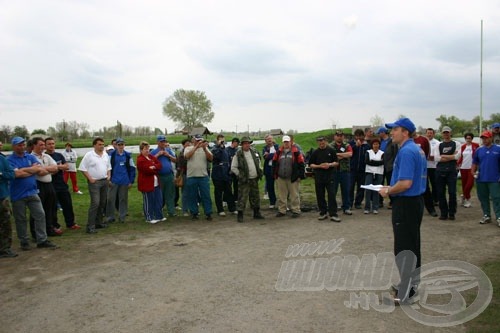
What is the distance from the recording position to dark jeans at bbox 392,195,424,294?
13.1 ft

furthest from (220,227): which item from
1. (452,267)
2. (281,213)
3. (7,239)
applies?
(452,267)

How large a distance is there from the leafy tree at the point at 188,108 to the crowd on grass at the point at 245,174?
198 feet

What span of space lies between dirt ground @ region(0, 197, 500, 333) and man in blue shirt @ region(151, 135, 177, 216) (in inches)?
56.7

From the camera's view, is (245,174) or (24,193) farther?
(245,174)

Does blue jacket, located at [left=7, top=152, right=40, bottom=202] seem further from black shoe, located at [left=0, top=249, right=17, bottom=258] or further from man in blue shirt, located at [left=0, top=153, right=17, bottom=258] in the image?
black shoe, located at [left=0, top=249, right=17, bottom=258]

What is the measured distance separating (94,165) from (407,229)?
22.0ft

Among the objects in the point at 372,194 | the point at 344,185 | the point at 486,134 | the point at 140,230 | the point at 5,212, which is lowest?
the point at 140,230

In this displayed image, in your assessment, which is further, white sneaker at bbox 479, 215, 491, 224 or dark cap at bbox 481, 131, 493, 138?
white sneaker at bbox 479, 215, 491, 224

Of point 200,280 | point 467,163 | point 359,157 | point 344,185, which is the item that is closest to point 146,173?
point 200,280

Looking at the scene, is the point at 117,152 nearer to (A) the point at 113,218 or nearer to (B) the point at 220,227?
(A) the point at 113,218

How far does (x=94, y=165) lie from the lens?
8070 millimetres

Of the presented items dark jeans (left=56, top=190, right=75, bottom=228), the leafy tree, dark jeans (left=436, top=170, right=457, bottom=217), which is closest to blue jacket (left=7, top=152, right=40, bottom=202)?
dark jeans (left=56, top=190, right=75, bottom=228)

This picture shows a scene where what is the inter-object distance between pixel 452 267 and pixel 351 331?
2543 mm

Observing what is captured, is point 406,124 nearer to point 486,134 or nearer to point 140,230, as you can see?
point 486,134
